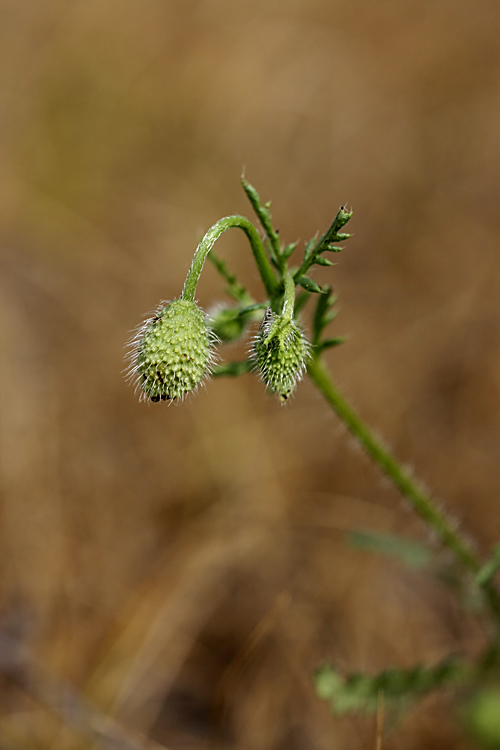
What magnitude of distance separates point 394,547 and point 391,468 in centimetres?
66

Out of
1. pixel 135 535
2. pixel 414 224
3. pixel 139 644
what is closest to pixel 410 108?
pixel 414 224

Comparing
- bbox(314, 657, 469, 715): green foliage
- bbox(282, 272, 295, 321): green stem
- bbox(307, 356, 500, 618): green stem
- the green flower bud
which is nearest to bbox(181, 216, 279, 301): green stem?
bbox(282, 272, 295, 321): green stem

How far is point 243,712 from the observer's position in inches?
142

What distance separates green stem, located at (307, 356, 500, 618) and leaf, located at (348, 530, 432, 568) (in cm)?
28

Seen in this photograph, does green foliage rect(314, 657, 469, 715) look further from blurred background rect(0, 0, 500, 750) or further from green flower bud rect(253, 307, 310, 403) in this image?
green flower bud rect(253, 307, 310, 403)

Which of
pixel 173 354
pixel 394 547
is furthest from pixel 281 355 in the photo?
pixel 394 547

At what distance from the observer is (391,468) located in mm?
2760

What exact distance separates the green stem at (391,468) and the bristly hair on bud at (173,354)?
502mm

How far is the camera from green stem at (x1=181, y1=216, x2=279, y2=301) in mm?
2336

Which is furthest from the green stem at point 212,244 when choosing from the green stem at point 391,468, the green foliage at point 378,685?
the green foliage at point 378,685

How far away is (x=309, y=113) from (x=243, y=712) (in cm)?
565

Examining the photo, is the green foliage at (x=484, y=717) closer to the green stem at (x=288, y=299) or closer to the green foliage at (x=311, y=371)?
the green foliage at (x=311, y=371)

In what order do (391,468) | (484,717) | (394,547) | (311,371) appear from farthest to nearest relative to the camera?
(394,547)
(484,717)
(391,468)
(311,371)

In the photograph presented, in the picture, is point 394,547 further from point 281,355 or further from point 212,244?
point 212,244
